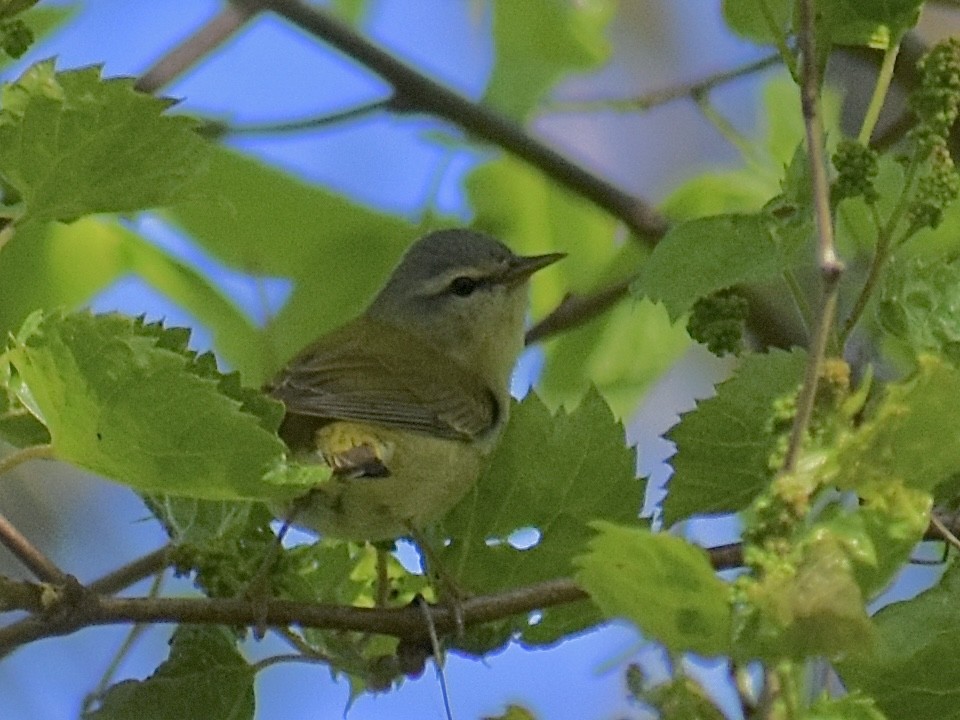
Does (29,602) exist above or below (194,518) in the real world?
below

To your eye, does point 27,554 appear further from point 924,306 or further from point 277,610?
point 924,306

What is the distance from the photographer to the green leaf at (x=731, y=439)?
5.40 feet

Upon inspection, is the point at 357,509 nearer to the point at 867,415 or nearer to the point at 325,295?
the point at 325,295

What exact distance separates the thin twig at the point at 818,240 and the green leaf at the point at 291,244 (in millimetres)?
1308

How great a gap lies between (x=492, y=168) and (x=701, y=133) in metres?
4.37

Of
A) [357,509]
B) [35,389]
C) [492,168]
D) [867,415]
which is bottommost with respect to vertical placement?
[867,415]

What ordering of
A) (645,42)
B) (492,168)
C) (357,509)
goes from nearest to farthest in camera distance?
1. (357,509)
2. (492,168)
3. (645,42)

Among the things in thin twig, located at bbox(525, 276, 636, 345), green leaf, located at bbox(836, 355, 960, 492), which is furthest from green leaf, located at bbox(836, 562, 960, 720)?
thin twig, located at bbox(525, 276, 636, 345)

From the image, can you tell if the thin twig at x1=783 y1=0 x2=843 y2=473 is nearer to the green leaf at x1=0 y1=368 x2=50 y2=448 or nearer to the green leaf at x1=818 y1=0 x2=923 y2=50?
the green leaf at x1=818 y1=0 x2=923 y2=50

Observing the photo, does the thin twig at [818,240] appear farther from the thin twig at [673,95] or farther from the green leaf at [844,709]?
the thin twig at [673,95]

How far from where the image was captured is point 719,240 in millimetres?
1571

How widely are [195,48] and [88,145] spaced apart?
1295 millimetres

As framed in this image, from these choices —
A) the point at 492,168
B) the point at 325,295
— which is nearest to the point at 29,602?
the point at 325,295

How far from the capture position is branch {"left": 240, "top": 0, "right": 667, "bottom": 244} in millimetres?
2852
